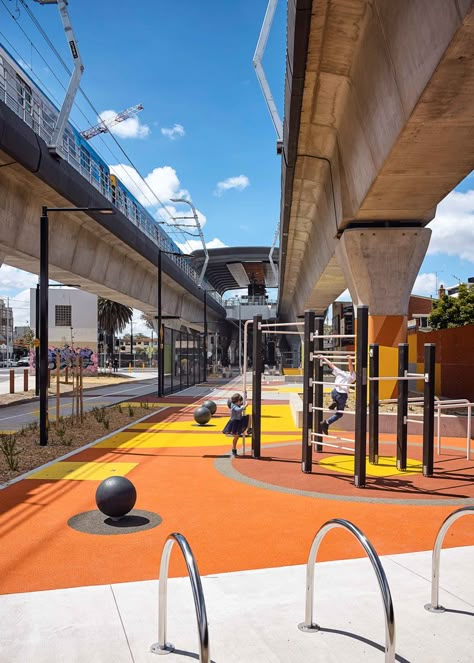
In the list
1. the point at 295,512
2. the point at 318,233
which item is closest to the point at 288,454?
the point at 295,512

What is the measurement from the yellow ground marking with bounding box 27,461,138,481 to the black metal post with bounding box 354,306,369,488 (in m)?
4.14

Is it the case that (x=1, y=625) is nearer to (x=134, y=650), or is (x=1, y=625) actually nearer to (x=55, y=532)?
(x=134, y=650)

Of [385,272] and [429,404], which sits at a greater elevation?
[385,272]

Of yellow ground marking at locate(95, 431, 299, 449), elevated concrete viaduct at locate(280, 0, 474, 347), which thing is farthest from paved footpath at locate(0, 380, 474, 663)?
elevated concrete viaduct at locate(280, 0, 474, 347)

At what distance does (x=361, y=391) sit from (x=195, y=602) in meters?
6.80

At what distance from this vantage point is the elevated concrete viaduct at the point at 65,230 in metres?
17.0

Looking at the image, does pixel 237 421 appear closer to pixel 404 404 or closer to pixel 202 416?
pixel 404 404

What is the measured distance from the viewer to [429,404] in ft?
35.8

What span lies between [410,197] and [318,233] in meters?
10.5

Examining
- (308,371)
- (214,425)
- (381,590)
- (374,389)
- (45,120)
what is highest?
(45,120)

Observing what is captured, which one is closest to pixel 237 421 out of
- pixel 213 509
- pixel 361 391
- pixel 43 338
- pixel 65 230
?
pixel 361 391

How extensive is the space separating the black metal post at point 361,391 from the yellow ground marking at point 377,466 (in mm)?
1158

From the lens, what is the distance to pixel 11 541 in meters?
7.16

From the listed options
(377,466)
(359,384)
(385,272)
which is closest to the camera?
(359,384)
